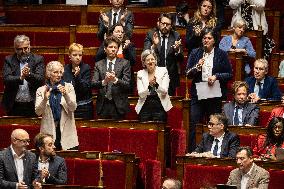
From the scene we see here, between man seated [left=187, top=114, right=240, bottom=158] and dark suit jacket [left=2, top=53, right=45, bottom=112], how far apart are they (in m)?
1.41

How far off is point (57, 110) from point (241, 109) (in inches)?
50.7

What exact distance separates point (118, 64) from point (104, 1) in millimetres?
3785

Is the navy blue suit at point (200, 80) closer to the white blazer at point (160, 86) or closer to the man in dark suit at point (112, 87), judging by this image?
the white blazer at point (160, 86)

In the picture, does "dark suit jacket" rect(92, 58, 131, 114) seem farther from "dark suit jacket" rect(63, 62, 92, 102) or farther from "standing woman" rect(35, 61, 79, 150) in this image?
"standing woman" rect(35, 61, 79, 150)

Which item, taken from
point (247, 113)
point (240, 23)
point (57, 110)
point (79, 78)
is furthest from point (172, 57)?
point (57, 110)

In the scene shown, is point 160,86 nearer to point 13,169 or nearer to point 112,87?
point 112,87

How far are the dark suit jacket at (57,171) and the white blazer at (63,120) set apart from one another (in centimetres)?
53

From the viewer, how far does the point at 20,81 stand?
27.4 feet

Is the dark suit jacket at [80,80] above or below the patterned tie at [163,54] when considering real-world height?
below

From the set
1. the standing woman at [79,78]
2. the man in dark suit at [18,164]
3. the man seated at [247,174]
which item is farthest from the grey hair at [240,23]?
the man in dark suit at [18,164]

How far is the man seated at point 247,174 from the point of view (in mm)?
7094

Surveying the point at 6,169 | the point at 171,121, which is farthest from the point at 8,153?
the point at 171,121

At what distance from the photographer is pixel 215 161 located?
738 cm

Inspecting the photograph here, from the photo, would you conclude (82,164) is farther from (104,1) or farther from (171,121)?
(104,1)
